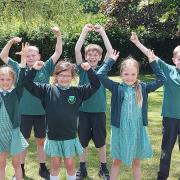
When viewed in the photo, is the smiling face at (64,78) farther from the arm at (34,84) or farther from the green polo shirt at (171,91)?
the green polo shirt at (171,91)

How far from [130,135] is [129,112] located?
0.78ft

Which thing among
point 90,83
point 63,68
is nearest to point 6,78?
point 63,68

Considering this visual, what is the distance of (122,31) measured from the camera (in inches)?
762

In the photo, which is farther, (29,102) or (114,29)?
(114,29)

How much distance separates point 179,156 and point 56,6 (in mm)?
13513

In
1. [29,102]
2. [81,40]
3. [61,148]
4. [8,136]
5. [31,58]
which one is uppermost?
[81,40]

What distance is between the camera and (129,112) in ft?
13.9

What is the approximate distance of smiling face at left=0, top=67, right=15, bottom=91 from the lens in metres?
4.21

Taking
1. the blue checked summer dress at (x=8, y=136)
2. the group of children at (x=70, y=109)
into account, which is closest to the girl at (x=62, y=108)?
the group of children at (x=70, y=109)

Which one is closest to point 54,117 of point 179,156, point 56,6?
point 179,156

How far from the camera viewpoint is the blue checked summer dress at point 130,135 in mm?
4211

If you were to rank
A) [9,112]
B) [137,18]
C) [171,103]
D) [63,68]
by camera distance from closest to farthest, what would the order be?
A: 1. [9,112]
2. [63,68]
3. [171,103]
4. [137,18]

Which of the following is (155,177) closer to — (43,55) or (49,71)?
(49,71)

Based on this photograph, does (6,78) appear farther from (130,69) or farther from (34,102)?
(130,69)
